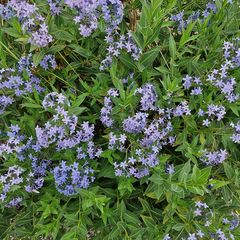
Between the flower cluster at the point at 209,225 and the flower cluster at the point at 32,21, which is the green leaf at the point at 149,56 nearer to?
the flower cluster at the point at 32,21

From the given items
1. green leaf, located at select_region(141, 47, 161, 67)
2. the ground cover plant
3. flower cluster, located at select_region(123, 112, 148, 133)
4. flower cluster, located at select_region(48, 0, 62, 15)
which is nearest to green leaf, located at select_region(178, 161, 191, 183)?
the ground cover plant

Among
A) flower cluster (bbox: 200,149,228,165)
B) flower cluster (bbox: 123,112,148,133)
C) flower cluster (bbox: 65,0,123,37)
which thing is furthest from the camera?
flower cluster (bbox: 200,149,228,165)

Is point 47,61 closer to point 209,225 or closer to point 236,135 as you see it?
point 236,135

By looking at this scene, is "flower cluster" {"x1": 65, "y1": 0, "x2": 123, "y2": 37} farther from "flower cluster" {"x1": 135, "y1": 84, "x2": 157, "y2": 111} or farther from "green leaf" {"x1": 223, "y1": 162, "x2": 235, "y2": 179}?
"green leaf" {"x1": 223, "y1": 162, "x2": 235, "y2": 179}

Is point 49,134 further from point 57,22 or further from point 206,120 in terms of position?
point 206,120

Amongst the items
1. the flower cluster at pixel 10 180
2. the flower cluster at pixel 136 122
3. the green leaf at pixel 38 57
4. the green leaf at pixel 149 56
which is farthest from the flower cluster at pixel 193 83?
the flower cluster at pixel 10 180

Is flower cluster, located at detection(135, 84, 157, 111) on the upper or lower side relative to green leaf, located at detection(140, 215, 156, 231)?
upper

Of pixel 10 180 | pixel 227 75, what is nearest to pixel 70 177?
pixel 10 180
